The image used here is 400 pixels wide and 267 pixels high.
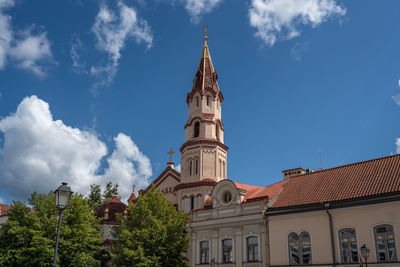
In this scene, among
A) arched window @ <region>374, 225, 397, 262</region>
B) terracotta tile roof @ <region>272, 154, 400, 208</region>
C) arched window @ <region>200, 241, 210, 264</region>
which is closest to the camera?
arched window @ <region>374, 225, 397, 262</region>

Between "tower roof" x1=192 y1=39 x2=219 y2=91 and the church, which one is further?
"tower roof" x1=192 y1=39 x2=219 y2=91

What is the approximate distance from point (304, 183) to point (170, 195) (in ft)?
61.1

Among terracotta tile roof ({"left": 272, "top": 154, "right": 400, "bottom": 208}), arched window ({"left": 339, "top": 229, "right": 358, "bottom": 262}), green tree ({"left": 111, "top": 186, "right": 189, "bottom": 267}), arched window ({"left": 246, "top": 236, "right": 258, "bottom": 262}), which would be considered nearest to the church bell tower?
green tree ({"left": 111, "top": 186, "right": 189, "bottom": 267})

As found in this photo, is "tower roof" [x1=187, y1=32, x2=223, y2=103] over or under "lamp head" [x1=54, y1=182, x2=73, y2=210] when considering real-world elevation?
over

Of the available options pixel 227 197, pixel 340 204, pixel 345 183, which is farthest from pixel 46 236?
pixel 345 183

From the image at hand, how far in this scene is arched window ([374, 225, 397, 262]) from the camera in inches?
924

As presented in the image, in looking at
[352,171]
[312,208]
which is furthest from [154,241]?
[352,171]

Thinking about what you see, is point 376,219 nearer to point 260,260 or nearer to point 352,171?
point 352,171

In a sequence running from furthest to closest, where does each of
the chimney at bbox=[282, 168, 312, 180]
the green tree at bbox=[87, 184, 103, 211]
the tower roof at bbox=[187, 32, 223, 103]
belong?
the green tree at bbox=[87, 184, 103, 211] < the tower roof at bbox=[187, 32, 223, 103] < the chimney at bbox=[282, 168, 312, 180]

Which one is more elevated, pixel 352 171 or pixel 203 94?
pixel 203 94

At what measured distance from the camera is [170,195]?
149 feet

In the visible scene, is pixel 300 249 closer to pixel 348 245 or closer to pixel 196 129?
pixel 348 245

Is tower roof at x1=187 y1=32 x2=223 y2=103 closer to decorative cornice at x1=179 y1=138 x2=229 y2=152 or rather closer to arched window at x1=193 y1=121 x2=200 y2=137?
arched window at x1=193 y1=121 x2=200 y2=137

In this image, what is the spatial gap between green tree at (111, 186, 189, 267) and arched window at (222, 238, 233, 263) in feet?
11.3
